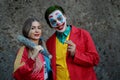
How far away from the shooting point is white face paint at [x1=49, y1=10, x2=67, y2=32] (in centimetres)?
343

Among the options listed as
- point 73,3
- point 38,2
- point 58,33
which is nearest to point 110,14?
point 73,3

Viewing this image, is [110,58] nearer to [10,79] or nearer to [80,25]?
[80,25]

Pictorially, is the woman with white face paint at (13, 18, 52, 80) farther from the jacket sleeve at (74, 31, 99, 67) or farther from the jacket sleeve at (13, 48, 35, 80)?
the jacket sleeve at (74, 31, 99, 67)

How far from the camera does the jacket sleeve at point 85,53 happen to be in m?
3.35

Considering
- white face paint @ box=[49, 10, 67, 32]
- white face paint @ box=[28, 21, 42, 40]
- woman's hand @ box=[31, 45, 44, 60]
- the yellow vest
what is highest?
white face paint @ box=[49, 10, 67, 32]

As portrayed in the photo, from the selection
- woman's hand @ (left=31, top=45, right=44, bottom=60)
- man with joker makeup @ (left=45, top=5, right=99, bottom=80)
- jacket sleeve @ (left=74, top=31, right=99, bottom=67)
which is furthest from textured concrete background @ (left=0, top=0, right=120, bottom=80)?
woman's hand @ (left=31, top=45, right=44, bottom=60)

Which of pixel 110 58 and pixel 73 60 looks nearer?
pixel 73 60

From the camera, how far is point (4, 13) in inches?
167

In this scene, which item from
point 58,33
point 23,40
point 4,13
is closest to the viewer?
point 23,40

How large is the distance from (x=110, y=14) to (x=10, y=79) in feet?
4.29

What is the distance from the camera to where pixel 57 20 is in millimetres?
3434

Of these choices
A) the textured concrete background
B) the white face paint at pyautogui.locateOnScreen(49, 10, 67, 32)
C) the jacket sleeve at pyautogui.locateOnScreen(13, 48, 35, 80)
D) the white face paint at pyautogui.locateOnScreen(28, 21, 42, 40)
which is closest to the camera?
the jacket sleeve at pyautogui.locateOnScreen(13, 48, 35, 80)

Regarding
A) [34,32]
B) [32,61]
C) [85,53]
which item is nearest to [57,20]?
[34,32]

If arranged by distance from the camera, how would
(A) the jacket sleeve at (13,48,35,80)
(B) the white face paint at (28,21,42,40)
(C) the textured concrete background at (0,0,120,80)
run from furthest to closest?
(C) the textured concrete background at (0,0,120,80)
(B) the white face paint at (28,21,42,40)
(A) the jacket sleeve at (13,48,35,80)
